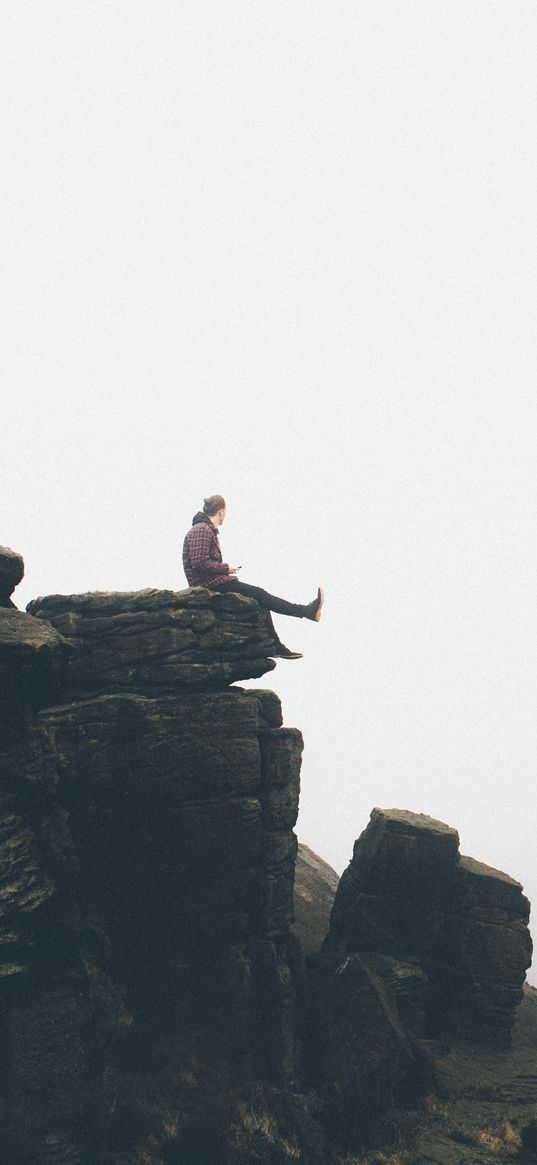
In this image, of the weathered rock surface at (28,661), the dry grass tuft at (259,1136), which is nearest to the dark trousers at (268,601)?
the weathered rock surface at (28,661)

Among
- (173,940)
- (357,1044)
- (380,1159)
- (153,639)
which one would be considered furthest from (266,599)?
(380,1159)

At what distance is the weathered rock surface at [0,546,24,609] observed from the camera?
2066 centimetres

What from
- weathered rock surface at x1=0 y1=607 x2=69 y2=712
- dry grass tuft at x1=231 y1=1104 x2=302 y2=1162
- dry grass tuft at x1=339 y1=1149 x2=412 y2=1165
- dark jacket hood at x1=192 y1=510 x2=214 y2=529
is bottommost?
dry grass tuft at x1=231 y1=1104 x2=302 y2=1162

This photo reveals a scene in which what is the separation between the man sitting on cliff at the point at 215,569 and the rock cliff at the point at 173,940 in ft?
2.78

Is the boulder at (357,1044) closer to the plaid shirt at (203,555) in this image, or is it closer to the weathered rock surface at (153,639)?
the weathered rock surface at (153,639)

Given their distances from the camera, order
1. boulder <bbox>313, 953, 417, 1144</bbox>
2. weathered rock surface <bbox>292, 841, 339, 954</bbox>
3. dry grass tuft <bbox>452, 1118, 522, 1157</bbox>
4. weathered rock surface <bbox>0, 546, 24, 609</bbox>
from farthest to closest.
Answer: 1. weathered rock surface <bbox>292, 841, 339, 954</bbox>
2. boulder <bbox>313, 953, 417, 1144</bbox>
3. weathered rock surface <bbox>0, 546, 24, 609</bbox>
4. dry grass tuft <bbox>452, 1118, 522, 1157</bbox>

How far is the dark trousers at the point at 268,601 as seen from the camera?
2558 centimetres

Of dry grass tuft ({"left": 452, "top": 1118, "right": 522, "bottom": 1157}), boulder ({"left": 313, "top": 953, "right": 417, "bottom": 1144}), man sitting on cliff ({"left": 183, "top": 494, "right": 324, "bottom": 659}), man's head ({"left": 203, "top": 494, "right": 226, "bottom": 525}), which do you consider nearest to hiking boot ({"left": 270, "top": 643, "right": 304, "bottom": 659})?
man sitting on cliff ({"left": 183, "top": 494, "right": 324, "bottom": 659})

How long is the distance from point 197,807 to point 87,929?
4729mm

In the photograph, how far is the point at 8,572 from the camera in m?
20.7

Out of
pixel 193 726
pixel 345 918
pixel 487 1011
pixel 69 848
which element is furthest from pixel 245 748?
pixel 487 1011

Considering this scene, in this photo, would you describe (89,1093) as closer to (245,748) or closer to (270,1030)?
(270,1030)

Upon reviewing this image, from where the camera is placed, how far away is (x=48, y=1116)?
1781 cm

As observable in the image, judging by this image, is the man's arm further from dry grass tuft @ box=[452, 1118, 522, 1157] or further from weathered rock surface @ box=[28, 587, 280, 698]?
dry grass tuft @ box=[452, 1118, 522, 1157]
